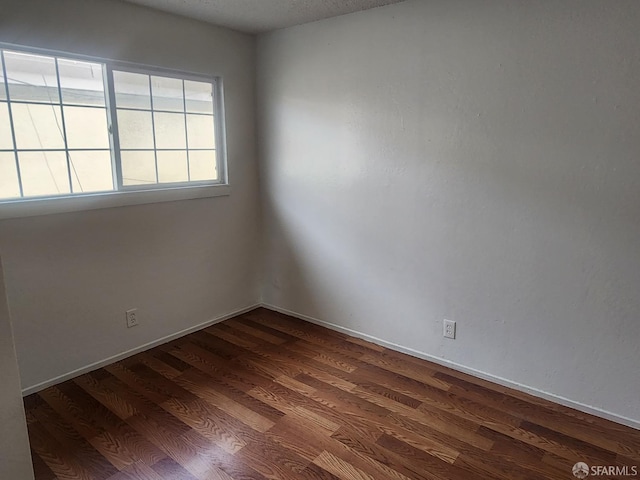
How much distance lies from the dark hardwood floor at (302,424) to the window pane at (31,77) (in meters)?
1.74

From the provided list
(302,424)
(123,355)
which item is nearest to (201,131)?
(123,355)

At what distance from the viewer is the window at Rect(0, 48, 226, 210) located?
2.30 m

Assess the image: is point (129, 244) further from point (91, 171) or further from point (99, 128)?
point (99, 128)

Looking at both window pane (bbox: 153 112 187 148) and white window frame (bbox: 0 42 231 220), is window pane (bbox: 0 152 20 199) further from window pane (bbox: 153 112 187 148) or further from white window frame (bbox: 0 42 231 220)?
window pane (bbox: 153 112 187 148)

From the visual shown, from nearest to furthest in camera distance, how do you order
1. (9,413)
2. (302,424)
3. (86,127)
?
(9,413)
(302,424)
(86,127)

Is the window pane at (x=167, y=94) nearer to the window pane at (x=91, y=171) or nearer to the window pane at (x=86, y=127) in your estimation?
the window pane at (x=86, y=127)

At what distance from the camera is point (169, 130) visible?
3.05m

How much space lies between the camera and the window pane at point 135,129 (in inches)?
108

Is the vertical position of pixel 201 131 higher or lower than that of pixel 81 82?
lower

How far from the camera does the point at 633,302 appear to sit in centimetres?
209

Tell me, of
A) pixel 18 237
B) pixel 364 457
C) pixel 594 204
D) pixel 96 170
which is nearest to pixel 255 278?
pixel 96 170

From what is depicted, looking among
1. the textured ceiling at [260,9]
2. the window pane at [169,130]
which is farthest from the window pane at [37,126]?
the textured ceiling at [260,9]

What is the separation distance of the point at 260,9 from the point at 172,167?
1.27 m

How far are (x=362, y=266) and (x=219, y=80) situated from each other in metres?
1.86
